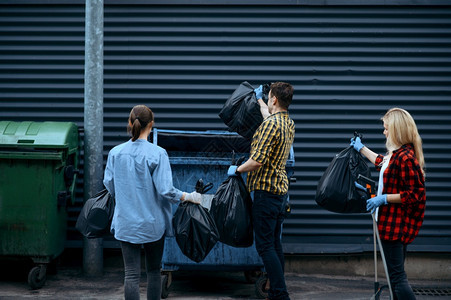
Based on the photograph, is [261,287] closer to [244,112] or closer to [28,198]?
[244,112]

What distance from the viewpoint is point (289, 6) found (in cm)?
Result: 658

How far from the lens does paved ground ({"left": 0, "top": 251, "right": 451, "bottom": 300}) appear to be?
5.45 meters

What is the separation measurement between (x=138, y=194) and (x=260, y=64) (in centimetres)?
320

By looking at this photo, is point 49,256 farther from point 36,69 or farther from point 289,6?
point 289,6

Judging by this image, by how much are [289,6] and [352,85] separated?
122 cm

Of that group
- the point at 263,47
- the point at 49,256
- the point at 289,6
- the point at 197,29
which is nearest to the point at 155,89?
the point at 197,29

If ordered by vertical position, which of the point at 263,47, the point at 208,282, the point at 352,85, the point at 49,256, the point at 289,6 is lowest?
the point at 208,282

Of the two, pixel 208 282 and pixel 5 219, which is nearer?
pixel 5 219

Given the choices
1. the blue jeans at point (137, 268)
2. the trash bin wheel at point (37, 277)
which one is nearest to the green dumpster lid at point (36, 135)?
the trash bin wheel at point (37, 277)

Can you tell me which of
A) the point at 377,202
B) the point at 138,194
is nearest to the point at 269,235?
the point at 377,202

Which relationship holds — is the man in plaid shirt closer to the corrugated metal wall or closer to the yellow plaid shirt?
the yellow plaid shirt

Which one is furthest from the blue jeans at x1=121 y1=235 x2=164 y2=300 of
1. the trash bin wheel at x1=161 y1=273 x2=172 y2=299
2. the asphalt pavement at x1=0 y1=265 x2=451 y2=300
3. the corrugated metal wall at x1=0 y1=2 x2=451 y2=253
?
the corrugated metal wall at x1=0 y1=2 x2=451 y2=253

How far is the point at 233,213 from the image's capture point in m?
4.54

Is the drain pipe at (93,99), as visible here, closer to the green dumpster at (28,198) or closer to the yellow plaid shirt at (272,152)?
the green dumpster at (28,198)
